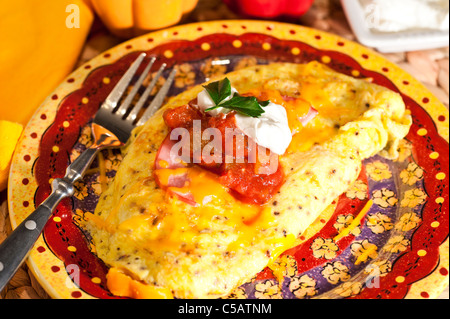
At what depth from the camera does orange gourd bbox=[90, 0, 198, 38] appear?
4.62 metres

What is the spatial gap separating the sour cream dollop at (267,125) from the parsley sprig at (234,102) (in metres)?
0.04

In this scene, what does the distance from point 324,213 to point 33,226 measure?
7.02 ft

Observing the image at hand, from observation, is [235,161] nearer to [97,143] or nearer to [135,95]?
[97,143]

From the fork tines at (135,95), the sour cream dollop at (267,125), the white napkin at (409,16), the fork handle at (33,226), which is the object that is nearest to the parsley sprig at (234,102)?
the sour cream dollop at (267,125)

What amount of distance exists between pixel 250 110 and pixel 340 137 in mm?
875

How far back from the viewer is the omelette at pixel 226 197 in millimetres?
3152

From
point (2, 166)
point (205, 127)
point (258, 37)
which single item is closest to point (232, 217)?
point (205, 127)

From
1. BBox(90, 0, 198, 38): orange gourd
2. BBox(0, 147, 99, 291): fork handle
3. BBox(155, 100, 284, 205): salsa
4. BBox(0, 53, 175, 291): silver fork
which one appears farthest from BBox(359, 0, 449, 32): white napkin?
BBox(0, 147, 99, 291): fork handle

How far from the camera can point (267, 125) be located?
3.28m

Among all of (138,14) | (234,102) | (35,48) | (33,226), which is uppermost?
(138,14)

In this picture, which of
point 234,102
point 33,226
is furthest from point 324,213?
point 33,226

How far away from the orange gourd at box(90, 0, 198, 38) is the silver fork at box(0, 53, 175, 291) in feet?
1.53

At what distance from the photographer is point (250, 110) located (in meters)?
3.28
